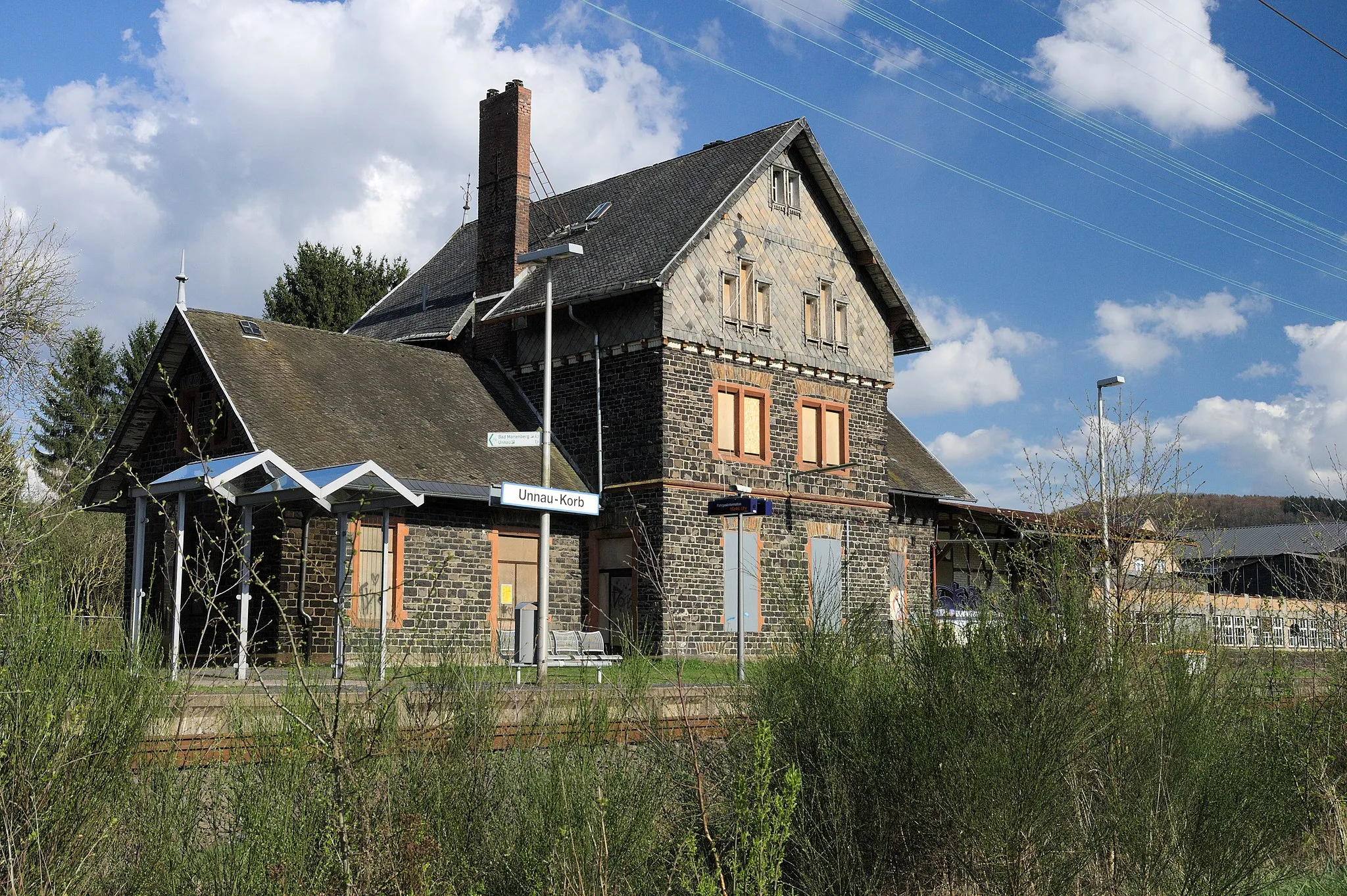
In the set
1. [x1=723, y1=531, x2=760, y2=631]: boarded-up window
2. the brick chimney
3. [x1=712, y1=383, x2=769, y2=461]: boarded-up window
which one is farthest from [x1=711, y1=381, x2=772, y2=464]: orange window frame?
the brick chimney

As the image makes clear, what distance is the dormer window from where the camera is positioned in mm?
27297

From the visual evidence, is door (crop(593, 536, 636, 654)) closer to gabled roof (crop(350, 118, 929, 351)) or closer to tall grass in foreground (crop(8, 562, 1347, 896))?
gabled roof (crop(350, 118, 929, 351))

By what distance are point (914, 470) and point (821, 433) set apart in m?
6.09

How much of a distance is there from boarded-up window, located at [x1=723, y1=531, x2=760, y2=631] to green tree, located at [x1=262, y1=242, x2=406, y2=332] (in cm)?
2648

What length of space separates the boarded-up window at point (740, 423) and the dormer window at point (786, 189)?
4.00 meters

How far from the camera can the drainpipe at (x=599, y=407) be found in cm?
2552

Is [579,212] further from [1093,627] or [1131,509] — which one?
[1093,627]

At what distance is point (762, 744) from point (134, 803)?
9.52 feet

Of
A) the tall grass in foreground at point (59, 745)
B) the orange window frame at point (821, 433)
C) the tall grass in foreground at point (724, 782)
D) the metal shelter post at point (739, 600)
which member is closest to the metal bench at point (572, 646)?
the metal shelter post at point (739, 600)

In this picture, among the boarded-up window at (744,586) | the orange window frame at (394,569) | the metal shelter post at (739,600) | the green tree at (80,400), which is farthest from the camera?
the green tree at (80,400)

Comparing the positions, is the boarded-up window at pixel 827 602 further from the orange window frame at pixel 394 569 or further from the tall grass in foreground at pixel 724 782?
the orange window frame at pixel 394 569

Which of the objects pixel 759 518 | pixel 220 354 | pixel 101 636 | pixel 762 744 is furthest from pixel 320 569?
pixel 762 744

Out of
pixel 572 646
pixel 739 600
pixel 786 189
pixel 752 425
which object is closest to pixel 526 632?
pixel 739 600

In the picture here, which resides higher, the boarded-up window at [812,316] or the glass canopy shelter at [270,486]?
the boarded-up window at [812,316]
